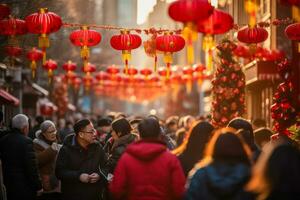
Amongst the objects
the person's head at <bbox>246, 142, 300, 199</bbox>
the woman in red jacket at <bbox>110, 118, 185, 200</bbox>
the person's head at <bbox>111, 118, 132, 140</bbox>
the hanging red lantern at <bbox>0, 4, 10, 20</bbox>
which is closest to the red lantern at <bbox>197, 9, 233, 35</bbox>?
the person's head at <bbox>111, 118, 132, 140</bbox>

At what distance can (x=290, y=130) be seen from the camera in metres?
15.6

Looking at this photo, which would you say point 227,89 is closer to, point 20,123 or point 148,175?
point 20,123

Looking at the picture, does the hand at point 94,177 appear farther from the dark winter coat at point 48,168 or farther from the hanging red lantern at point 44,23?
the hanging red lantern at point 44,23

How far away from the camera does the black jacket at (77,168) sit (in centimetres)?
1209

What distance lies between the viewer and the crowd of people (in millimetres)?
7551

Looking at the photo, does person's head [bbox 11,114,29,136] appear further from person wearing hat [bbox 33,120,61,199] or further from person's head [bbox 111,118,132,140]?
person's head [bbox 111,118,132,140]

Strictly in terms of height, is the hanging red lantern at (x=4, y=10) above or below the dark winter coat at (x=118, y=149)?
above

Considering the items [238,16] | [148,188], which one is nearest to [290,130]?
[148,188]

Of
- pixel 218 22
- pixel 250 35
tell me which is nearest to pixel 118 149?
pixel 218 22

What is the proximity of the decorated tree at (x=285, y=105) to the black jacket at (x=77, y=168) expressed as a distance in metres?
6.33

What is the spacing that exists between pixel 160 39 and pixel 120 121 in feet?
25.6

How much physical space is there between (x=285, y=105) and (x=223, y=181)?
9.69 m

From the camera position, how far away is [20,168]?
41.8ft

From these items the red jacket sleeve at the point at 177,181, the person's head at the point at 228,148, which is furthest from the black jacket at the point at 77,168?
the person's head at the point at 228,148
